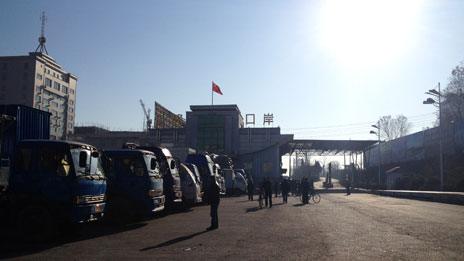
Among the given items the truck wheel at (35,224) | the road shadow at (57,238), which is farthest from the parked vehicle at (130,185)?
the truck wheel at (35,224)

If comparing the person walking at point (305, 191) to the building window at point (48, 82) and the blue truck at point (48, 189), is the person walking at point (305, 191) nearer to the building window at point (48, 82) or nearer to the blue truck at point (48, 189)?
the blue truck at point (48, 189)

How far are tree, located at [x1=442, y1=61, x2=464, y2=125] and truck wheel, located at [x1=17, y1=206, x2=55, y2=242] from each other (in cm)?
5641

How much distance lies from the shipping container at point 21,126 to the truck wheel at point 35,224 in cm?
337

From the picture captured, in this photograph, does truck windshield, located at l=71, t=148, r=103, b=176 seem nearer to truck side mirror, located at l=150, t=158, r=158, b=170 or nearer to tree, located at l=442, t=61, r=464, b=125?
truck side mirror, located at l=150, t=158, r=158, b=170

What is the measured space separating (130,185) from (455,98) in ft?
179

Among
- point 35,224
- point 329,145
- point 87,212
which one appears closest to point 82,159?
point 87,212

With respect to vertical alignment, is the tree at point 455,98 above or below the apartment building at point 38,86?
below

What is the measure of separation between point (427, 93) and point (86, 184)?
38555mm

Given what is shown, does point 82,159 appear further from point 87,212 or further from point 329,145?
point 329,145

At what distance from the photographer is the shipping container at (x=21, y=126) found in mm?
15219

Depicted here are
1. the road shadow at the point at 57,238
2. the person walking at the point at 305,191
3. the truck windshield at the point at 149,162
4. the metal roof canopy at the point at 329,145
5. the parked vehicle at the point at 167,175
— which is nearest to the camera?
the road shadow at the point at 57,238

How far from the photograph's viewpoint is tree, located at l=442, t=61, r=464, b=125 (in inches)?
2349

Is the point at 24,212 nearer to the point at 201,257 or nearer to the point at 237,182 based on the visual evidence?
the point at 201,257

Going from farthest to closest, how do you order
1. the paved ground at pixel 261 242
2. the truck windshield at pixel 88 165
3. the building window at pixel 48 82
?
1. the building window at pixel 48 82
2. the truck windshield at pixel 88 165
3. the paved ground at pixel 261 242
